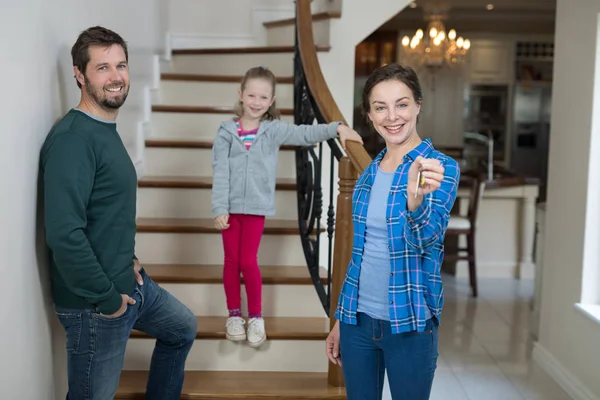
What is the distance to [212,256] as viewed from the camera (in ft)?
12.0

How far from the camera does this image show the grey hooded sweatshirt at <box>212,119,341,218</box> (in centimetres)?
308

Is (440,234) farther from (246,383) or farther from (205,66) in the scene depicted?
(205,66)

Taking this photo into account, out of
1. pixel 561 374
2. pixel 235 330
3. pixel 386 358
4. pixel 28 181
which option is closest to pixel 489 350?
pixel 561 374

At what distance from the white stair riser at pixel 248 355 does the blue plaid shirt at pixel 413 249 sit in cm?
134

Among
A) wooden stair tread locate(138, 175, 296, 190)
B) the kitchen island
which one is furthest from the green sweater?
the kitchen island

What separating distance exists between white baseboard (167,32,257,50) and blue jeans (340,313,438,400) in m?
4.11

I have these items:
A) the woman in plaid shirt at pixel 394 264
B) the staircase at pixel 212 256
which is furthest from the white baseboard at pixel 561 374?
the woman in plaid shirt at pixel 394 264

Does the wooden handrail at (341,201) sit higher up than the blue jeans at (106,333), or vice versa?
the wooden handrail at (341,201)

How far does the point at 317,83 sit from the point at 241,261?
0.92 metres

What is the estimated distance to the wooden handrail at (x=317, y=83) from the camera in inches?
109

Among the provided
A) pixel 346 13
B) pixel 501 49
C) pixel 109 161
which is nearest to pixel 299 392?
pixel 109 161

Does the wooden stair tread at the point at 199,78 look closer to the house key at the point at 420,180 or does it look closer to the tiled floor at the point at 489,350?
the tiled floor at the point at 489,350

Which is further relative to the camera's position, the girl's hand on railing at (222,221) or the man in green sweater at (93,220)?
the girl's hand on railing at (222,221)

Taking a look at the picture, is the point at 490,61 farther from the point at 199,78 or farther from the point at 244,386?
the point at 244,386
